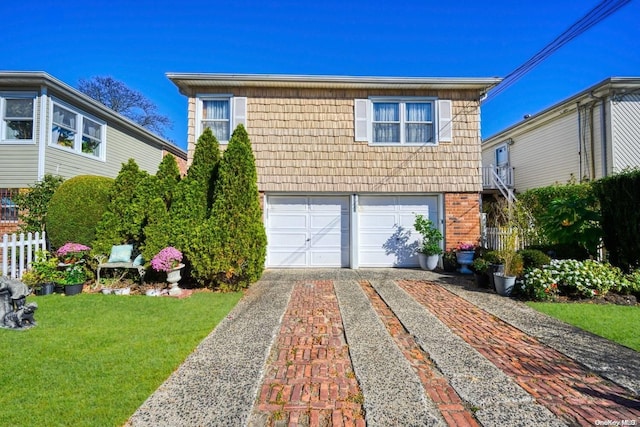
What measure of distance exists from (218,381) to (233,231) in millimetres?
3929

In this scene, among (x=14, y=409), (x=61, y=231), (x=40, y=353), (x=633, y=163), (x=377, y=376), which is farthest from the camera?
(x=633, y=163)

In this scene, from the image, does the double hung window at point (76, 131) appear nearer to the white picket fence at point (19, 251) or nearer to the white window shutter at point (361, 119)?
the white picket fence at point (19, 251)

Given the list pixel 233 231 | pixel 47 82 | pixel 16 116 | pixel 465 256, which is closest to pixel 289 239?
pixel 233 231


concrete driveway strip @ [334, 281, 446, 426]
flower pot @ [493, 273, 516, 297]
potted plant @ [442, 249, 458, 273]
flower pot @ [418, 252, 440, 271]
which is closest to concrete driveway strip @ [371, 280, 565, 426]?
concrete driveway strip @ [334, 281, 446, 426]

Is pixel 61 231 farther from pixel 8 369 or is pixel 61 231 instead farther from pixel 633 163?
pixel 633 163

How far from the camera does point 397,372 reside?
2.85 metres

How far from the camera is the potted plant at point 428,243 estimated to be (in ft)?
27.5

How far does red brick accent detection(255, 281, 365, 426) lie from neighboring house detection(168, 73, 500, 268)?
4507 mm

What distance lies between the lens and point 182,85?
8.52 meters

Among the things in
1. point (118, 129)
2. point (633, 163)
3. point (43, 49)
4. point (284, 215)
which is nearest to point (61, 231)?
point (284, 215)

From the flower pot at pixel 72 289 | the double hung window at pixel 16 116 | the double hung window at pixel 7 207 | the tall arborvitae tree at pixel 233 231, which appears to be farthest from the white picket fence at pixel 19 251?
the double hung window at pixel 16 116

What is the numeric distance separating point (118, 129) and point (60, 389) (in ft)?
41.4

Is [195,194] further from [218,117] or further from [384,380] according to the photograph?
[384,380]

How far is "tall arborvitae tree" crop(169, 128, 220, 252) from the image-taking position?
21.3 ft
